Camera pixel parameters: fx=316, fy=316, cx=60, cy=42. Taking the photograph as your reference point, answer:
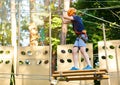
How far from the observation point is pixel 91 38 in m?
11.4

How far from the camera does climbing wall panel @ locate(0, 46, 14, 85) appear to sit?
8516 millimetres

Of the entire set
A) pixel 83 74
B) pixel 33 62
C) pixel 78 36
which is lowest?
pixel 33 62

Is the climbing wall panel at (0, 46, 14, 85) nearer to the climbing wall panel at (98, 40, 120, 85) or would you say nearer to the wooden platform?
the climbing wall panel at (98, 40, 120, 85)

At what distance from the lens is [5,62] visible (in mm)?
8570

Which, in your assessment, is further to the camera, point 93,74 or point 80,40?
point 80,40

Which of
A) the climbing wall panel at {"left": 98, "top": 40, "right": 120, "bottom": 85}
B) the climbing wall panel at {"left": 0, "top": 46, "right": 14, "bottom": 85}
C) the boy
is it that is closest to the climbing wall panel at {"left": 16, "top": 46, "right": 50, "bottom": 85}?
the climbing wall panel at {"left": 0, "top": 46, "right": 14, "bottom": 85}

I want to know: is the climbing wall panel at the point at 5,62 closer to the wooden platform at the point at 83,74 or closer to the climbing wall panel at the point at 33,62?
the climbing wall panel at the point at 33,62

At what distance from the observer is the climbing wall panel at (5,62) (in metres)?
8.52

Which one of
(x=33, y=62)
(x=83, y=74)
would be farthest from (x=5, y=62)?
(x=83, y=74)

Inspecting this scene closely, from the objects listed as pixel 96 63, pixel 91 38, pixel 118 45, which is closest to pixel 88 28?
pixel 91 38

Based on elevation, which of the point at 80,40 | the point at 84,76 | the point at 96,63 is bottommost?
the point at 96,63

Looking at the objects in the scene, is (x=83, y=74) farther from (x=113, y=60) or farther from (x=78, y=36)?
(x=113, y=60)

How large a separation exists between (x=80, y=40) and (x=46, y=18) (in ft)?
32.3

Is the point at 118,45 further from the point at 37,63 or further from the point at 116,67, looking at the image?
the point at 37,63
